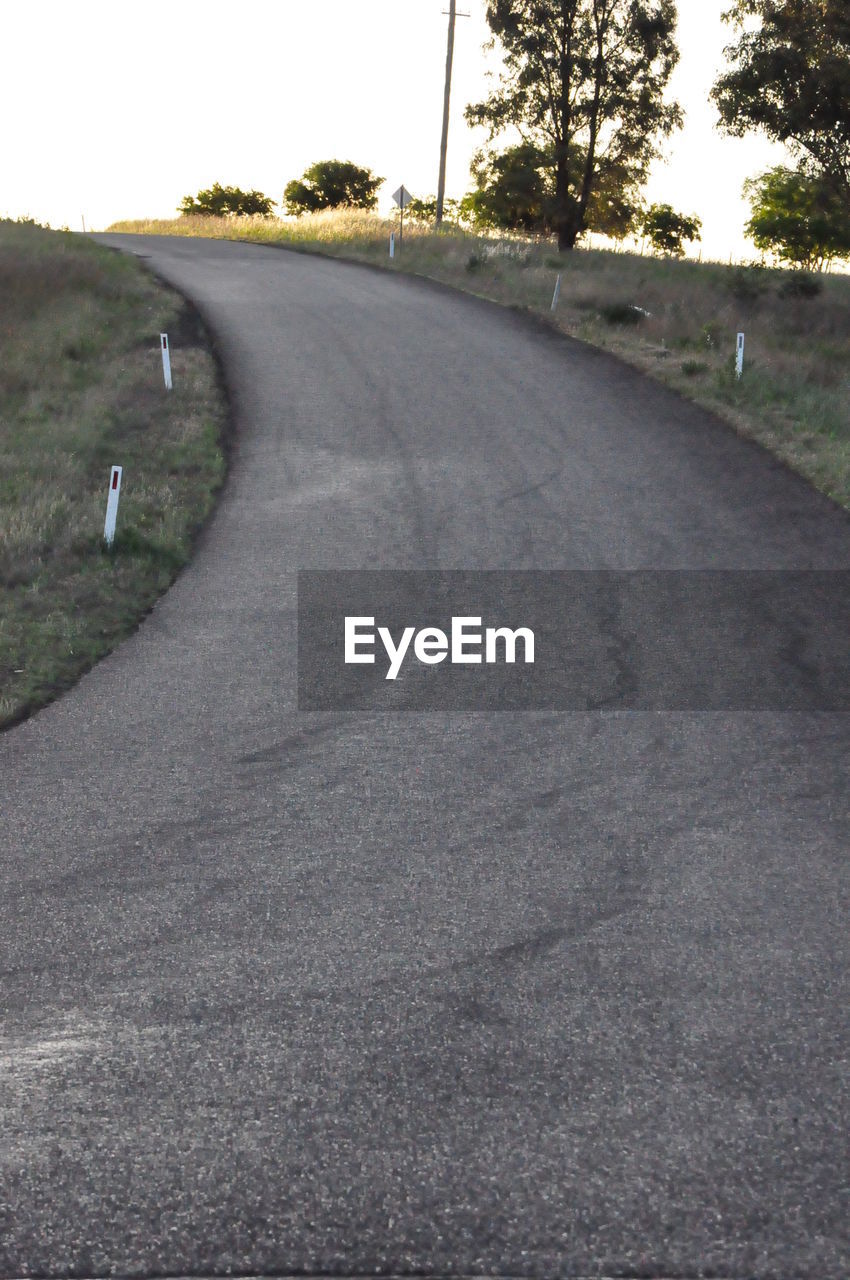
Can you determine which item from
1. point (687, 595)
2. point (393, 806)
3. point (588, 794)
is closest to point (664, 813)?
point (588, 794)

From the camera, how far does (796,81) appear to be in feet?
105

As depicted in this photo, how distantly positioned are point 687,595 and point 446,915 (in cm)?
594

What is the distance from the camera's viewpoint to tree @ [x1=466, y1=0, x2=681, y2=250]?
45.0 m

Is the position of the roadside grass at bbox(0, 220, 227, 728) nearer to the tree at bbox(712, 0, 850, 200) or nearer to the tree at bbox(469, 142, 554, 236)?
the tree at bbox(712, 0, 850, 200)

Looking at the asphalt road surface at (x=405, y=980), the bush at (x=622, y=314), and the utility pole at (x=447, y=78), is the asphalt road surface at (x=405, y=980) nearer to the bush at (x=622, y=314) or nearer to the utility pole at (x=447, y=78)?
the bush at (x=622, y=314)

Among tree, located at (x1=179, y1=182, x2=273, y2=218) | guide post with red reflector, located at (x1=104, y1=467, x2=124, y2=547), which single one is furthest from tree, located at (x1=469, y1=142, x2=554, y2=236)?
tree, located at (x1=179, y1=182, x2=273, y2=218)

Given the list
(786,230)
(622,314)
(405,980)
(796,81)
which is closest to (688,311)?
(622,314)

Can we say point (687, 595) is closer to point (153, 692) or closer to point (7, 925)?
point (153, 692)

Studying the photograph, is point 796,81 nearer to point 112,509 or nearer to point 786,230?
point 112,509

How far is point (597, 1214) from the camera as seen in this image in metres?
3.68

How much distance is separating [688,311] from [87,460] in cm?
1925

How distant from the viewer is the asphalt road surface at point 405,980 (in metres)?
3.67

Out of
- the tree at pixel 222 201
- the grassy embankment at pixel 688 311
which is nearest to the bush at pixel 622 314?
the grassy embankment at pixel 688 311

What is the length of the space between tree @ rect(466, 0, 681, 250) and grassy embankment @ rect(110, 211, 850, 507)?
159 inches
